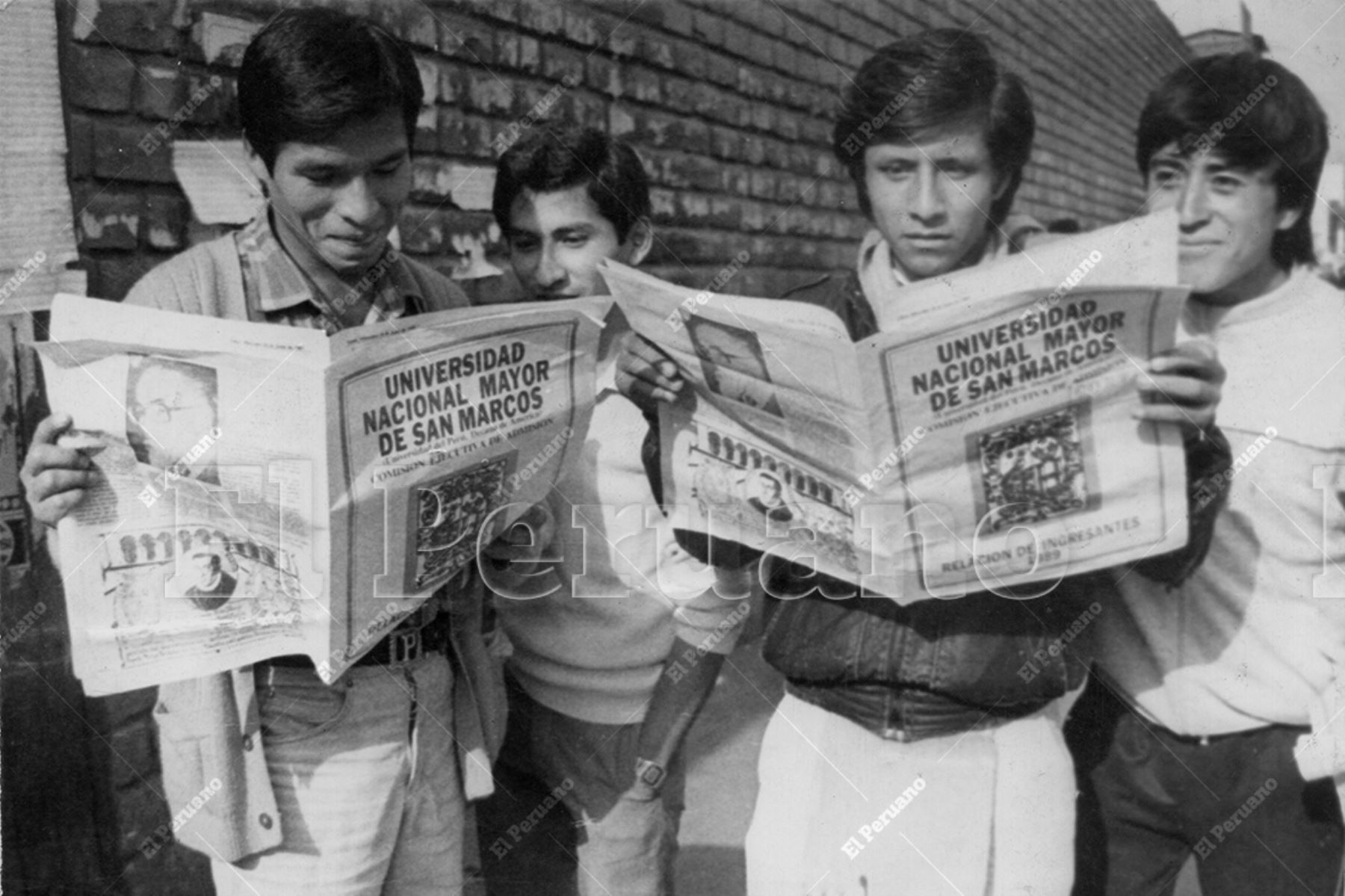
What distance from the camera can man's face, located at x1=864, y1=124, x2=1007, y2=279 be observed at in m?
1.66

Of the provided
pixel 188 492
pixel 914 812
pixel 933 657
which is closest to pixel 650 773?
pixel 914 812

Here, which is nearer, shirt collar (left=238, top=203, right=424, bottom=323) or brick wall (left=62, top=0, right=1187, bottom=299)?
shirt collar (left=238, top=203, right=424, bottom=323)

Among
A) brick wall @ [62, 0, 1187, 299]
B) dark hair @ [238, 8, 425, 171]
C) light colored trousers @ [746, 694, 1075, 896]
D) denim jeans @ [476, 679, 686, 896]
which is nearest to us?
dark hair @ [238, 8, 425, 171]

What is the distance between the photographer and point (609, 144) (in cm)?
187

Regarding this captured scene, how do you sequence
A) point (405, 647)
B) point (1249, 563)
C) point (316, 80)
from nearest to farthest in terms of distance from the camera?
point (316, 80)
point (405, 647)
point (1249, 563)

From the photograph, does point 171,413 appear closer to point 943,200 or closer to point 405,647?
point 405,647

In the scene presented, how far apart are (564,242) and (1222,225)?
975mm

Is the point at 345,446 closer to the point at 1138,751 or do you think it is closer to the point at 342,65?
the point at 342,65

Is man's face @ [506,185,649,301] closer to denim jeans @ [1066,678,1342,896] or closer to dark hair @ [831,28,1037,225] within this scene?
dark hair @ [831,28,1037,225]

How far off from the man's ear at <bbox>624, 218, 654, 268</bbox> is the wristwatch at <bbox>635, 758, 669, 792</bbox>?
0.81 metres

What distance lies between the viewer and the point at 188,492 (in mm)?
1621

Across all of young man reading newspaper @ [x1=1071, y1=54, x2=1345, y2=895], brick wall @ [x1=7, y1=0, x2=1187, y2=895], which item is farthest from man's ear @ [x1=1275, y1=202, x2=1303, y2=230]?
brick wall @ [x1=7, y1=0, x2=1187, y2=895]

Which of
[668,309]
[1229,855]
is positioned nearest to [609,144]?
[668,309]

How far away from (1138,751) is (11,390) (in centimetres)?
186
